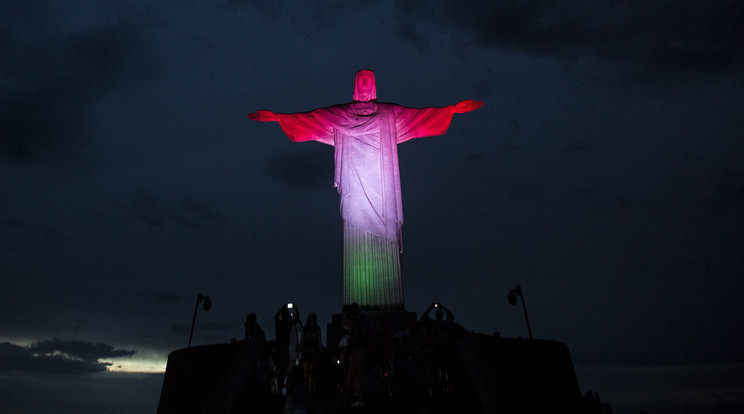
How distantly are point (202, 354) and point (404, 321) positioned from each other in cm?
453

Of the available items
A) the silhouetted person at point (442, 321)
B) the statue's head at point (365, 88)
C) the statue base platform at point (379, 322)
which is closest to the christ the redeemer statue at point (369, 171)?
the statue's head at point (365, 88)

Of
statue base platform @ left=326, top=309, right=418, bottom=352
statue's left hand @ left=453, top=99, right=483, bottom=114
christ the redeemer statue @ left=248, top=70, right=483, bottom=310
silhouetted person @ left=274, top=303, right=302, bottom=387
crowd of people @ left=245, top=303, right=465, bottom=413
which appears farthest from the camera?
statue's left hand @ left=453, top=99, right=483, bottom=114

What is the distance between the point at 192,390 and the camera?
7180 millimetres

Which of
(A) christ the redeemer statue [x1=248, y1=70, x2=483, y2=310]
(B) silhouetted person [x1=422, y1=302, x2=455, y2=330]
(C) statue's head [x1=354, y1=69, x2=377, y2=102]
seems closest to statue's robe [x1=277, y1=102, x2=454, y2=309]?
(A) christ the redeemer statue [x1=248, y1=70, x2=483, y2=310]

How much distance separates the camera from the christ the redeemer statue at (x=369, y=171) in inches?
433

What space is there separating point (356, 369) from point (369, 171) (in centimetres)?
623

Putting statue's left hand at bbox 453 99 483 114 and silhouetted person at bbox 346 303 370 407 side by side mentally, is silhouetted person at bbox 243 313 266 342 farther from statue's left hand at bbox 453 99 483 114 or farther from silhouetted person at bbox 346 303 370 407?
statue's left hand at bbox 453 99 483 114

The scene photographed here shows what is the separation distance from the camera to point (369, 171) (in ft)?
39.5

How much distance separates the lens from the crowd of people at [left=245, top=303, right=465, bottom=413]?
5.73 metres

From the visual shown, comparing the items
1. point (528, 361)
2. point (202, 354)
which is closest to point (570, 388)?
point (528, 361)

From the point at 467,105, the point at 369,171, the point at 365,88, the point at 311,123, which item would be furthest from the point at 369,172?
the point at 467,105

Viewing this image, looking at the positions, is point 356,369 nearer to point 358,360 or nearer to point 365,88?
point 358,360

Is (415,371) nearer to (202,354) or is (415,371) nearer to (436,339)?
(436,339)

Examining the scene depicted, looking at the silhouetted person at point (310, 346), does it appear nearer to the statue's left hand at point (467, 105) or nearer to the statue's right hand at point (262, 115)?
the statue's right hand at point (262, 115)
